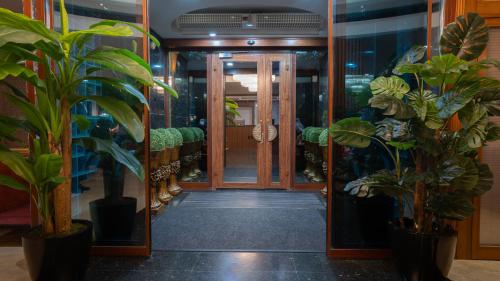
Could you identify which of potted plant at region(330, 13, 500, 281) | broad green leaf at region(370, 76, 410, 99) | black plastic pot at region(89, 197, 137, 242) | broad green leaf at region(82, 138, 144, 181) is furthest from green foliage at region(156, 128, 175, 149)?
broad green leaf at region(370, 76, 410, 99)

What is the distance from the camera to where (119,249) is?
8.00ft

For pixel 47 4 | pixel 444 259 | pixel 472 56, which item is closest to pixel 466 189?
pixel 444 259

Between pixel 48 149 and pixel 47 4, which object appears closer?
pixel 48 149

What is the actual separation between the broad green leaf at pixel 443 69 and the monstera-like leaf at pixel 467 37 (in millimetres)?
228

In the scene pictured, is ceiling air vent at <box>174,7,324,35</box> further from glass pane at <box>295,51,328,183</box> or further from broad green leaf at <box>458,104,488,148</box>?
broad green leaf at <box>458,104,488,148</box>

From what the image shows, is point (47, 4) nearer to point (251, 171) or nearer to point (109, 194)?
point (109, 194)

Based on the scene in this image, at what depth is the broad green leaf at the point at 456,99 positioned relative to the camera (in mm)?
1643

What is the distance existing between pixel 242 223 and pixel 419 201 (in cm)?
184

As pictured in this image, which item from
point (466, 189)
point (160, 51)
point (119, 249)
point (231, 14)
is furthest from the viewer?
point (160, 51)

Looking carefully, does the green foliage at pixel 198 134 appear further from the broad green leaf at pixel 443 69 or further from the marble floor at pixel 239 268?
the broad green leaf at pixel 443 69

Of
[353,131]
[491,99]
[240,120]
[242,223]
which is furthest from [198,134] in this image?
[491,99]

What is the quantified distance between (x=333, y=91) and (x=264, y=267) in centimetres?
149

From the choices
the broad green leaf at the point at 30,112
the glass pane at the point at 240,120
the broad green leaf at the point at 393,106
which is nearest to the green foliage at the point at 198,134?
the glass pane at the point at 240,120

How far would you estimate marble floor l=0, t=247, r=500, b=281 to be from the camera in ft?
6.91
